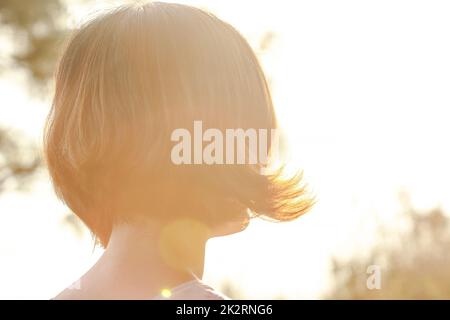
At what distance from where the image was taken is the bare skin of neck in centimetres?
190

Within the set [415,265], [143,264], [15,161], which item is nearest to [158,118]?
[143,264]

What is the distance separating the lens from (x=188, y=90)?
2119 millimetres

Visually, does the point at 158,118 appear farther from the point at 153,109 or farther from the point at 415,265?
the point at 415,265

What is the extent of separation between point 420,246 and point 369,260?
243 cm

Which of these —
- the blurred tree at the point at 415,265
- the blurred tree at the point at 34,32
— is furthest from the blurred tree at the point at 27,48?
the blurred tree at the point at 415,265

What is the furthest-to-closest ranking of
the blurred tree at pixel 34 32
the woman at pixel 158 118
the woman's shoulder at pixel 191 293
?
the blurred tree at pixel 34 32, the woman at pixel 158 118, the woman's shoulder at pixel 191 293

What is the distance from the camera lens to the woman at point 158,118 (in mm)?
2107

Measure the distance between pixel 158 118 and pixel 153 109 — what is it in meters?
0.03

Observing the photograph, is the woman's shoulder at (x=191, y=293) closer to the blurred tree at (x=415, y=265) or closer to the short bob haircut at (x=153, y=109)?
the short bob haircut at (x=153, y=109)

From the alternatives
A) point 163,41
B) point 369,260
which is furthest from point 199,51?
point 369,260

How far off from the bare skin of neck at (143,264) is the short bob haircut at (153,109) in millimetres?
87

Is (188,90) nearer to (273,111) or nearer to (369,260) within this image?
→ (273,111)

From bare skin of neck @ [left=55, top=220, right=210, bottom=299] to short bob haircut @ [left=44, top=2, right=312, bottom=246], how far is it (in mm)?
87

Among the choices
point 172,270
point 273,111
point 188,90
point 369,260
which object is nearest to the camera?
point 172,270
